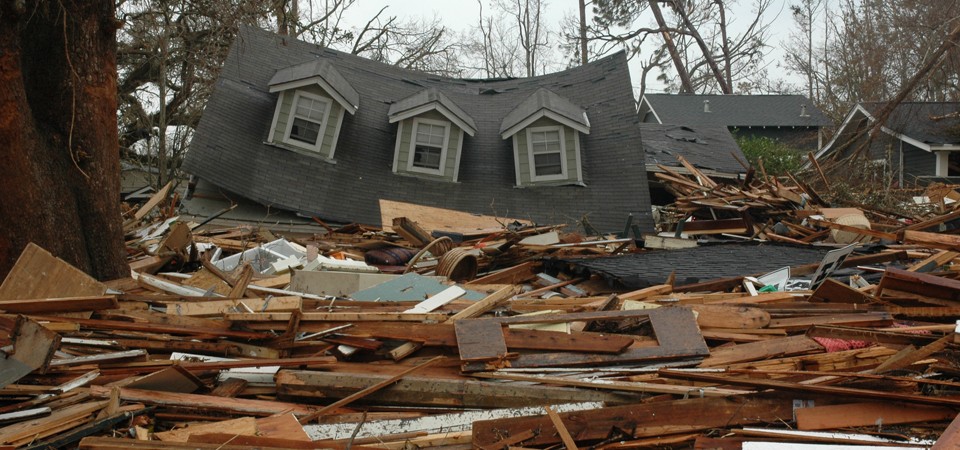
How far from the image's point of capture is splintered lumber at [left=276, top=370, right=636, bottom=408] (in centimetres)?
465

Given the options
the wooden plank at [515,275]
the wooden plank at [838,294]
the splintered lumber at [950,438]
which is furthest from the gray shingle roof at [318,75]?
the splintered lumber at [950,438]

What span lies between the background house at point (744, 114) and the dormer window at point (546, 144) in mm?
17808

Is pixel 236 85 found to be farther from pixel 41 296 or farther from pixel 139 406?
pixel 139 406

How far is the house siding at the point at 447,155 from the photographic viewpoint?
18.6 meters

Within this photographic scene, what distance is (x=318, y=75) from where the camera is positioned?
17.4 metres

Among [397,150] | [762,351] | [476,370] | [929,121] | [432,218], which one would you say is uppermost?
[929,121]

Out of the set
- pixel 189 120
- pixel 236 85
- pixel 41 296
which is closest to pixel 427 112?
pixel 236 85

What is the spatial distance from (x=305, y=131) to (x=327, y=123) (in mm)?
532

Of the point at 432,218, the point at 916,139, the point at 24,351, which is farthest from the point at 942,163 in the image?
the point at 24,351

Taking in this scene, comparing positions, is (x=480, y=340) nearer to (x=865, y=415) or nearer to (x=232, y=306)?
(x=232, y=306)

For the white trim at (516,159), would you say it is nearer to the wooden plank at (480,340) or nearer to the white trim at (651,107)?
the wooden plank at (480,340)

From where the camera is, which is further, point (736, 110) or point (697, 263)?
point (736, 110)

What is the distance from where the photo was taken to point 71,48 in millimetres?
7172

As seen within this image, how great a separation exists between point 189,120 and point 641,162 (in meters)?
12.3
